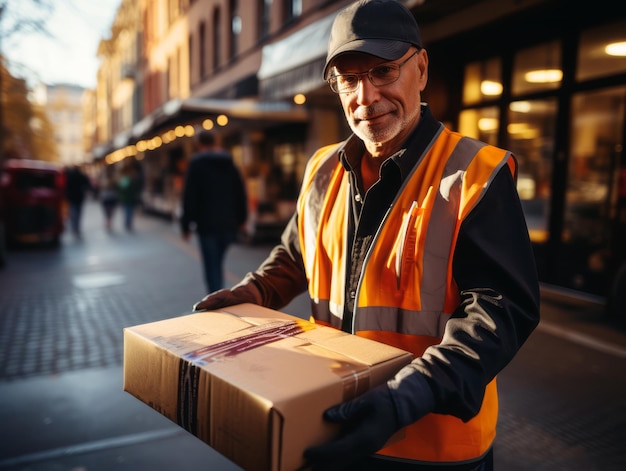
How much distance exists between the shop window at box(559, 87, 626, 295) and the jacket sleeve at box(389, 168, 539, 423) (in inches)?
205

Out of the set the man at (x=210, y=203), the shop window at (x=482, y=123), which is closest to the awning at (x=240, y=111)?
the shop window at (x=482, y=123)

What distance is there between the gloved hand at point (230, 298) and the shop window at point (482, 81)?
6.67 metres

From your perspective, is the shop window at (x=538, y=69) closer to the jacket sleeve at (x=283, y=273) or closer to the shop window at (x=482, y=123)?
the shop window at (x=482, y=123)

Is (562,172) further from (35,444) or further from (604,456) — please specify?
(35,444)

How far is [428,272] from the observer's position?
1.28 m

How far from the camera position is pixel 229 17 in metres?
17.5

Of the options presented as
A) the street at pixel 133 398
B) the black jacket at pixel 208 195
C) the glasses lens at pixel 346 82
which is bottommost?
the street at pixel 133 398

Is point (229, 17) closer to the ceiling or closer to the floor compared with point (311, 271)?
closer to the ceiling

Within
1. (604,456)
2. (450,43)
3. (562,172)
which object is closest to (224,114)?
(450,43)

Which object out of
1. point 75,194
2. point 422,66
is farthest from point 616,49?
point 75,194

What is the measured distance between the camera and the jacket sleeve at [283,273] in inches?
71.5

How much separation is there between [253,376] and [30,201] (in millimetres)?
12012

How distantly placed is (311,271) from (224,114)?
33.6ft

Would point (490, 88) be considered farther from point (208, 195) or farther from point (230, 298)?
point (230, 298)
